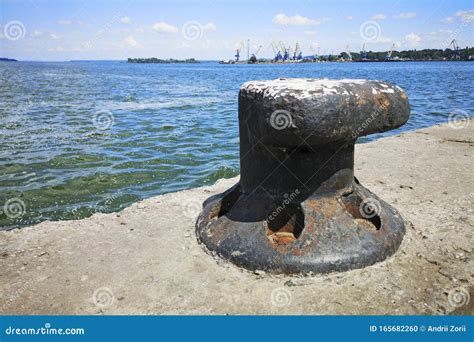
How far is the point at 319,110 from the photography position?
245cm

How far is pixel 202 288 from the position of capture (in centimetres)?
250

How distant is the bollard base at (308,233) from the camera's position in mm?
2643

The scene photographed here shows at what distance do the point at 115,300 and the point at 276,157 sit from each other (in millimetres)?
1391

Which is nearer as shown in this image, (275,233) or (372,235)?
(372,235)

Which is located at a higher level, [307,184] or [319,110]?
[319,110]

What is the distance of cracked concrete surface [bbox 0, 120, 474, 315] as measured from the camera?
2.34 meters

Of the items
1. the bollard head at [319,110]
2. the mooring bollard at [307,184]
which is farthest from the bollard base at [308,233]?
the bollard head at [319,110]

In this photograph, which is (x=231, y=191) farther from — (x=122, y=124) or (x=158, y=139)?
(x=122, y=124)

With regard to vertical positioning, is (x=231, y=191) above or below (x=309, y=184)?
below

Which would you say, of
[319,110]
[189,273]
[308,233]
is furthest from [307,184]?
[189,273]

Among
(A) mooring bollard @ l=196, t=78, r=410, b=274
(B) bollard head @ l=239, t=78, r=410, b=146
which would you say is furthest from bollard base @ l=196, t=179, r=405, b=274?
(B) bollard head @ l=239, t=78, r=410, b=146

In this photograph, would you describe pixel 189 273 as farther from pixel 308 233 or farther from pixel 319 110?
pixel 319 110

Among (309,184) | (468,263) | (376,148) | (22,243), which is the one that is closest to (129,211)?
(22,243)

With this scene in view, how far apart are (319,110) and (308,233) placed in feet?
2.71
